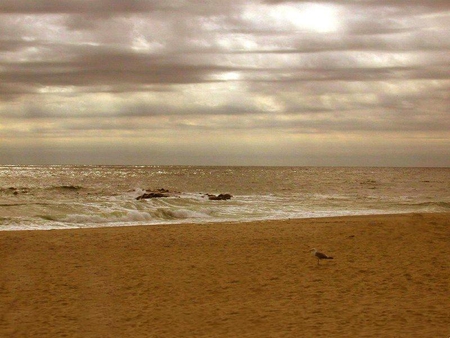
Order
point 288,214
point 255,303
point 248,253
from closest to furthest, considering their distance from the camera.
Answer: point 255,303 < point 248,253 < point 288,214

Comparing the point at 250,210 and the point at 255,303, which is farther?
the point at 250,210

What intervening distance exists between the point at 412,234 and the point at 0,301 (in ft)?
39.2

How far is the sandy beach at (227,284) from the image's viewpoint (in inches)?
320

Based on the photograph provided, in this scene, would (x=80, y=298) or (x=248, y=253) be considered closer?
(x=80, y=298)

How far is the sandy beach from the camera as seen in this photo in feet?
26.7

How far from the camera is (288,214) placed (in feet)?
86.9

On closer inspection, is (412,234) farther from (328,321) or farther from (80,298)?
(80,298)

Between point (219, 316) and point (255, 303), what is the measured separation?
0.94 meters

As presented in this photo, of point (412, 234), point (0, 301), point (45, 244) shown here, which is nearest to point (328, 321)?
point (0, 301)

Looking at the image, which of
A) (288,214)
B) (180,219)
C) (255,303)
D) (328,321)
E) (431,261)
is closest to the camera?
(328,321)

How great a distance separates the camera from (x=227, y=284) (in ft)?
34.7

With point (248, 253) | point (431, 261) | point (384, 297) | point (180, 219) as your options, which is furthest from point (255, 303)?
point (180, 219)

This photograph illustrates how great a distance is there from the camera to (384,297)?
31.1 ft

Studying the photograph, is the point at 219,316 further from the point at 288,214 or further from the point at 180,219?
the point at 288,214
